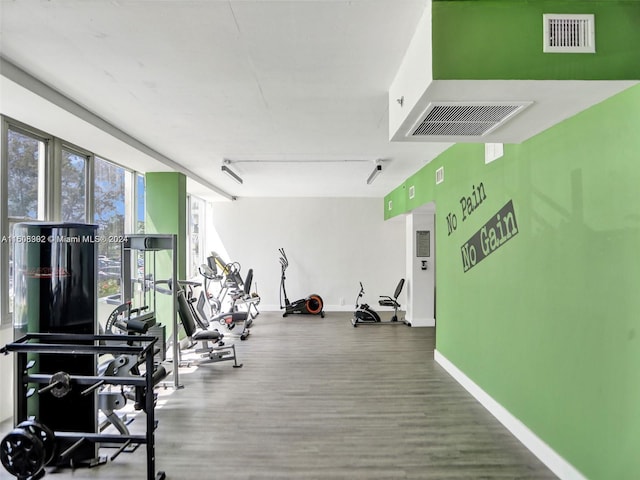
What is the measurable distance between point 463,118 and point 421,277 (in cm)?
500

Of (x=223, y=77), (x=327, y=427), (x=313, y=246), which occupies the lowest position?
(x=327, y=427)

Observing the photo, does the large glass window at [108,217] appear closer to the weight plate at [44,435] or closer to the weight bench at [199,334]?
the weight bench at [199,334]

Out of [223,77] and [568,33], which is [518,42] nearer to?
[568,33]

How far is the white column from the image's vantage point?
22.1ft

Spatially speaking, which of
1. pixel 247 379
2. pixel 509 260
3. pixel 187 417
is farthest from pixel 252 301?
pixel 509 260

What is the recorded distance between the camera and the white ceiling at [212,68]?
175 centimetres

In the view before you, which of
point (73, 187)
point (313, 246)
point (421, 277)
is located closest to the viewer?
point (73, 187)

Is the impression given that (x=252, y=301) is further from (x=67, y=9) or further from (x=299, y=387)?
(x=67, y=9)

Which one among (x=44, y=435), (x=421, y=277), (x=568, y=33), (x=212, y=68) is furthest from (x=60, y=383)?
(x=421, y=277)

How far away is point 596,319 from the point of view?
2010 mm

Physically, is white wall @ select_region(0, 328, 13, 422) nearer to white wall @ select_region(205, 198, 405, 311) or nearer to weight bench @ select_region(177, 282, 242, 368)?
weight bench @ select_region(177, 282, 242, 368)

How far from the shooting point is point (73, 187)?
388 cm

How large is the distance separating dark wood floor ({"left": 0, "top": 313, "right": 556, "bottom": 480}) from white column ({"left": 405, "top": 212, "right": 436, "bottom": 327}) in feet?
6.54

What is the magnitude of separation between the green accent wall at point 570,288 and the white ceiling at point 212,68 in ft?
4.12
